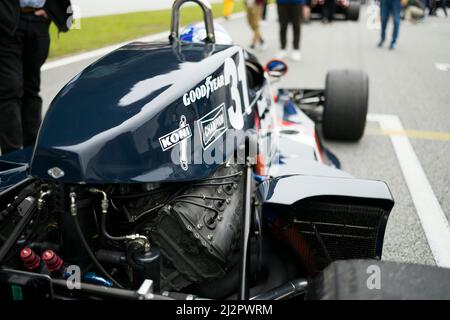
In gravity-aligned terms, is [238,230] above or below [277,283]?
above

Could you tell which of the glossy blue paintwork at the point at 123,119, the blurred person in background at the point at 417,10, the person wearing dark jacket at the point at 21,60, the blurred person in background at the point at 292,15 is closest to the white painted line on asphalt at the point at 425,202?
the blurred person in background at the point at 417,10

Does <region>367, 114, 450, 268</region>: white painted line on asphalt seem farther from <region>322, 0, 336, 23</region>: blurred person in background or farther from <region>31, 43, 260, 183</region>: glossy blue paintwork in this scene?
<region>322, 0, 336, 23</region>: blurred person in background

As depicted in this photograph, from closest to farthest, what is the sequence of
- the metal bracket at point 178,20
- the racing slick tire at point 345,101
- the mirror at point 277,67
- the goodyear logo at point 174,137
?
1. the goodyear logo at point 174,137
2. the metal bracket at point 178,20
3. the mirror at point 277,67
4. the racing slick tire at point 345,101

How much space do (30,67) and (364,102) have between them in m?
→ 2.60

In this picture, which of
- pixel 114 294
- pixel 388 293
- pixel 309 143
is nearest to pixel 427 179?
pixel 309 143

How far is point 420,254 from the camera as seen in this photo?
9.00ft

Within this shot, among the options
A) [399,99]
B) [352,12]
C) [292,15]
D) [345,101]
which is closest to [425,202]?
[345,101]

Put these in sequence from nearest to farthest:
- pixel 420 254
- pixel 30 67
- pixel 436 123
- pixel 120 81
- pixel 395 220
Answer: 1. pixel 120 81
2. pixel 420 254
3. pixel 395 220
4. pixel 30 67
5. pixel 436 123

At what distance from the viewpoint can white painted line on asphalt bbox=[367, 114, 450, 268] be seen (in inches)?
110

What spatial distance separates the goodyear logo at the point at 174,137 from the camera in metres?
1.72

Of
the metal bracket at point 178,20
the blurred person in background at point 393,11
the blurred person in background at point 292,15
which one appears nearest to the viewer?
the metal bracket at point 178,20

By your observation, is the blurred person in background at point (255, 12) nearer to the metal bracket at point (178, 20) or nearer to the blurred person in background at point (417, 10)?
the blurred person in background at point (417, 10)

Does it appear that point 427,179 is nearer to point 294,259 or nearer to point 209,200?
point 294,259

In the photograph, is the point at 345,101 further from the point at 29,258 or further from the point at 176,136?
the point at 29,258
